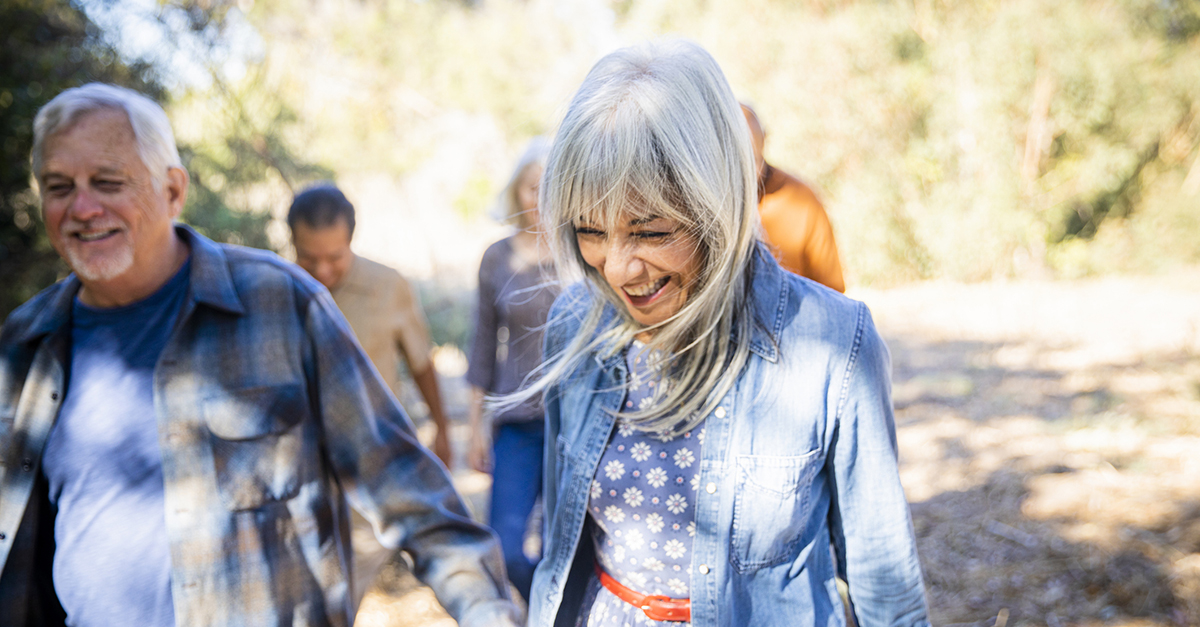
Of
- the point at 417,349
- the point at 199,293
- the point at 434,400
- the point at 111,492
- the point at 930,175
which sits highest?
the point at 930,175

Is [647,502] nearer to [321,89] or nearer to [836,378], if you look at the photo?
[836,378]

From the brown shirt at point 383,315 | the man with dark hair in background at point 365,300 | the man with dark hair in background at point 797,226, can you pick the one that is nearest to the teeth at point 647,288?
the man with dark hair in background at point 797,226

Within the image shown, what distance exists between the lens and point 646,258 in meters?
1.32

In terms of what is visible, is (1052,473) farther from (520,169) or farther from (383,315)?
(383,315)

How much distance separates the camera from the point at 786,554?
1.39m

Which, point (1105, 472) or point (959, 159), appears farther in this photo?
point (959, 159)

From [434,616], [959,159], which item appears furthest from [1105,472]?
[959,159]

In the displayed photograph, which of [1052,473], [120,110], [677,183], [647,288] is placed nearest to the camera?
[677,183]

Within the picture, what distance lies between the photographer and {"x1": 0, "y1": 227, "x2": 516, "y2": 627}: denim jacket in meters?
1.59

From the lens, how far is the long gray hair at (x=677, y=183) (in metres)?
1.24

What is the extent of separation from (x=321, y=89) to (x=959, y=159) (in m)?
9.41

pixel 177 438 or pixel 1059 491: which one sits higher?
pixel 177 438

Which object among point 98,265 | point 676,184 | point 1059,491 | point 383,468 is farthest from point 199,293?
point 1059,491

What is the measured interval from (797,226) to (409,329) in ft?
5.77
